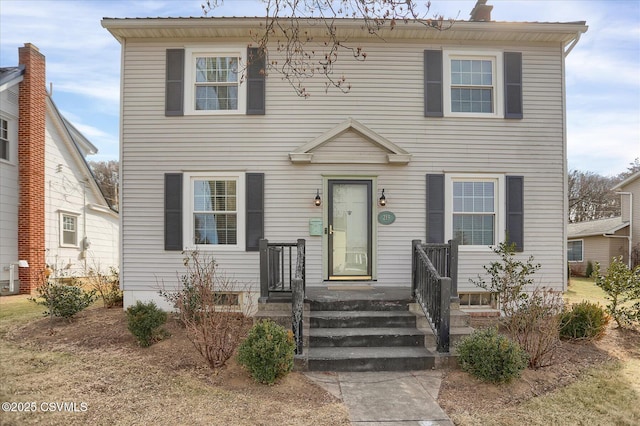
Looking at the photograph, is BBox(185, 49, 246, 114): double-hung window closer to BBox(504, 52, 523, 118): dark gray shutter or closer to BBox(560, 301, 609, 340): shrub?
BBox(504, 52, 523, 118): dark gray shutter

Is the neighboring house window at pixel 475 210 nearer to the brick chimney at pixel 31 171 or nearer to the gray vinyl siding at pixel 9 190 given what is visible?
the brick chimney at pixel 31 171

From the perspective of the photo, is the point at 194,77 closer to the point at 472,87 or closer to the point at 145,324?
the point at 145,324

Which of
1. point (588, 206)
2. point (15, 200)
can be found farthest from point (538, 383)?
point (588, 206)

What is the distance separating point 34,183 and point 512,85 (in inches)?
511

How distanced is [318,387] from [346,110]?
207 inches

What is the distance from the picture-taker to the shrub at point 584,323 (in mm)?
6285

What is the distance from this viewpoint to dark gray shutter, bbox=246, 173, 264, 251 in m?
7.72

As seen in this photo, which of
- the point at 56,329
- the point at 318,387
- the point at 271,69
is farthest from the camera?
the point at 271,69

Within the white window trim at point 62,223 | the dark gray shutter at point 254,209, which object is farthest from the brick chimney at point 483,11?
the white window trim at point 62,223

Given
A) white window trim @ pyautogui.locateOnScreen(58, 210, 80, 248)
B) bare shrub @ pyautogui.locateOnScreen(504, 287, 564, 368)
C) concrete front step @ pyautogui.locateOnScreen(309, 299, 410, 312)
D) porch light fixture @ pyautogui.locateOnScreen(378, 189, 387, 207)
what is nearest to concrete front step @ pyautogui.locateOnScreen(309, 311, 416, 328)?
concrete front step @ pyautogui.locateOnScreen(309, 299, 410, 312)

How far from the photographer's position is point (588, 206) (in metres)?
33.0

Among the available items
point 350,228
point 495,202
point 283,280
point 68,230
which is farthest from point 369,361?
point 68,230

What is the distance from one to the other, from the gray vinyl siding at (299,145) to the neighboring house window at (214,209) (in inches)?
10.2

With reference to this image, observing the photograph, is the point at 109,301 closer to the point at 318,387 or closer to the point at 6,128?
the point at 318,387
